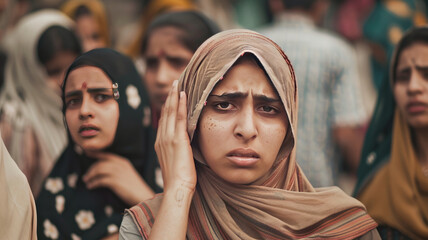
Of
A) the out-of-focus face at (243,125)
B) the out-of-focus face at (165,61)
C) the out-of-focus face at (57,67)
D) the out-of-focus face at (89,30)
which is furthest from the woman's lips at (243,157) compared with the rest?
the out-of-focus face at (89,30)

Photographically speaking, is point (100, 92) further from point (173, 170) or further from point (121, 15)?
point (121, 15)

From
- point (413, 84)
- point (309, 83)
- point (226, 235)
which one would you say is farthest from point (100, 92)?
point (309, 83)

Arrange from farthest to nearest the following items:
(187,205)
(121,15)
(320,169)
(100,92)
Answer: (121,15) < (320,169) < (100,92) < (187,205)

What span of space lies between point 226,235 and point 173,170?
32 centimetres

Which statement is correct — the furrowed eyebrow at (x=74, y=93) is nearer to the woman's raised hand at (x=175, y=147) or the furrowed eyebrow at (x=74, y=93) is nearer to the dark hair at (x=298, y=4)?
the woman's raised hand at (x=175, y=147)

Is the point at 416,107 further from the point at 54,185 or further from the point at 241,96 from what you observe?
the point at 54,185

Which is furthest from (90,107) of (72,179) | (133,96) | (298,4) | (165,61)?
(298,4)

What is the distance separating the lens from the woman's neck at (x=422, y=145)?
337cm

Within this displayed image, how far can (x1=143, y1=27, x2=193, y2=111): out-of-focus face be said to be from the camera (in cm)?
398

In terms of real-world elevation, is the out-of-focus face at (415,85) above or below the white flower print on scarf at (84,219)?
above

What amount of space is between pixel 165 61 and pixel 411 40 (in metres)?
1.44

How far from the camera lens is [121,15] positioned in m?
8.93

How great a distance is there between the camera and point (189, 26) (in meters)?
4.06

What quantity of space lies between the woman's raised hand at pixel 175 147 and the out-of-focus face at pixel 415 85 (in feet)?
4.32
